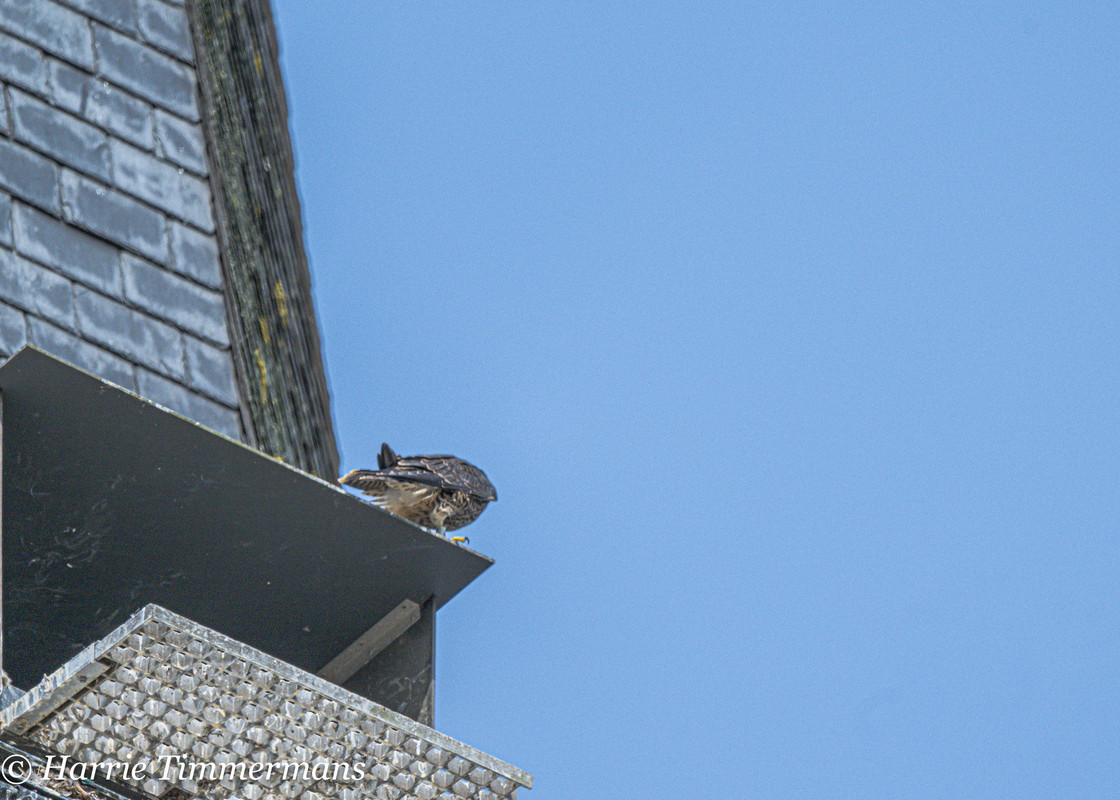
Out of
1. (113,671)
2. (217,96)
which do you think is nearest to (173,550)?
(113,671)

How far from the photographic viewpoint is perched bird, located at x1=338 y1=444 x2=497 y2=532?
22.4 feet

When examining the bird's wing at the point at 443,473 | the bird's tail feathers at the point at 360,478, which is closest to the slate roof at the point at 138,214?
the bird's tail feathers at the point at 360,478

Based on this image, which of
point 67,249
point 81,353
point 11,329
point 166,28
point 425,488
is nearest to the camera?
point 11,329

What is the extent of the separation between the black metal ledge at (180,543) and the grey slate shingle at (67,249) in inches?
72.1

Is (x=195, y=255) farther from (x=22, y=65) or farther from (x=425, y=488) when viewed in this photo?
(x=425, y=488)

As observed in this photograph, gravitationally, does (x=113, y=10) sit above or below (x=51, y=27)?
above

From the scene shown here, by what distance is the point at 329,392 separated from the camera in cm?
1151

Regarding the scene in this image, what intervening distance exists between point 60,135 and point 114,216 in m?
0.44

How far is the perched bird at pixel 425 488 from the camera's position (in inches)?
269

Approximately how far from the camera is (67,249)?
6723 mm

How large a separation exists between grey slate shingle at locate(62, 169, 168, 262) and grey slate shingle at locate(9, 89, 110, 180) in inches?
3.6

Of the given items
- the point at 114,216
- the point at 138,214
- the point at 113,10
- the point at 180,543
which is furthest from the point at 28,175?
the point at 180,543

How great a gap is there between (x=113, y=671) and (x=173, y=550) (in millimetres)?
1456

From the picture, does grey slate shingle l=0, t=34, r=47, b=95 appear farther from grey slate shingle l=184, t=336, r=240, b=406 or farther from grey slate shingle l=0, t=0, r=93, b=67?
grey slate shingle l=184, t=336, r=240, b=406
